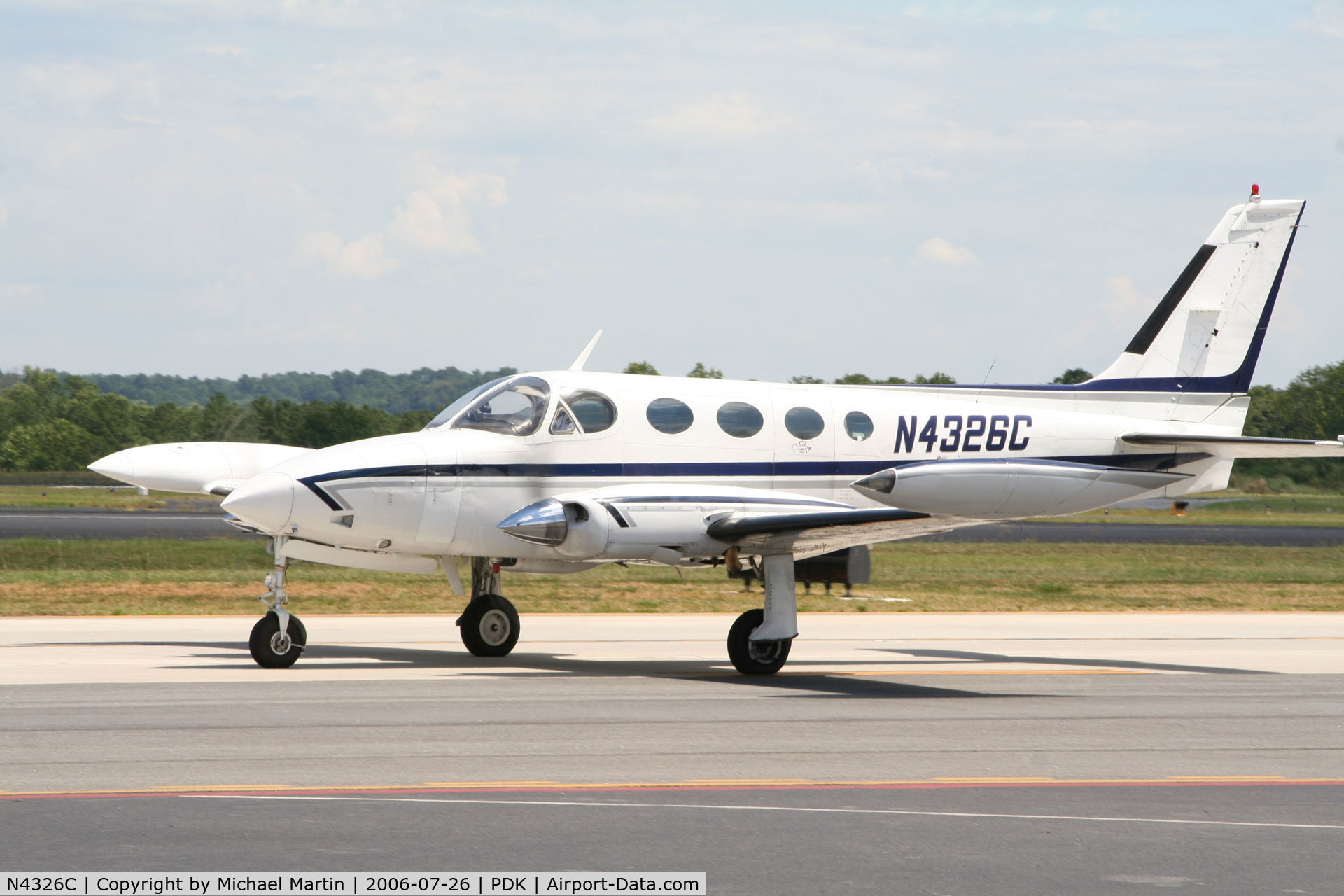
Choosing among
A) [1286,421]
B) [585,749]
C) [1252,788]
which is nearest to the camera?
[1252,788]

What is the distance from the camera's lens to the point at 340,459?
611 inches

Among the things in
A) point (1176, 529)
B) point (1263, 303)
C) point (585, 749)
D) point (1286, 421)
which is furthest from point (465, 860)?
point (1286, 421)

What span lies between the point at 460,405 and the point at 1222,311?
411 inches

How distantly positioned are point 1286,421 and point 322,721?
106m

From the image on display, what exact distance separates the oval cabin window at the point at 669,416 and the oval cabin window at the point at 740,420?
1.31 feet

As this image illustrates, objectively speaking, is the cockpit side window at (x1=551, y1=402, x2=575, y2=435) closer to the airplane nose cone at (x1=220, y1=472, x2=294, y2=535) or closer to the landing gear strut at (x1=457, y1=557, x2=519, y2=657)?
the landing gear strut at (x1=457, y1=557, x2=519, y2=657)

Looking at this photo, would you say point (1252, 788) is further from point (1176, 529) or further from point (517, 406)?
point (1176, 529)

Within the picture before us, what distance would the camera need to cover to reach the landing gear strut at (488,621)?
17.6 m

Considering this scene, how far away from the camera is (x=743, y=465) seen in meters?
16.8

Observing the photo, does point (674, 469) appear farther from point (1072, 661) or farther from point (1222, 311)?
point (1222, 311)

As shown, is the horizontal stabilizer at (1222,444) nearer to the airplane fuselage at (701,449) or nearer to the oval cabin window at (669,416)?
the airplane fuselage at (701,449)

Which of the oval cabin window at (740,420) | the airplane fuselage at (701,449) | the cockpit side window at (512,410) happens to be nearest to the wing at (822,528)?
the airplane fuselage at (701,449)

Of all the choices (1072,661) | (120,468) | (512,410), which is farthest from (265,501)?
(1072,661)

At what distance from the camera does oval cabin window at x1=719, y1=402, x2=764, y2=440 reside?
666 inches
